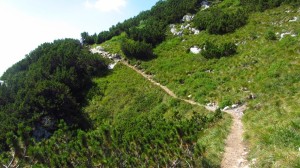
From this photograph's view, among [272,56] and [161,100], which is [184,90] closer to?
[161,100]

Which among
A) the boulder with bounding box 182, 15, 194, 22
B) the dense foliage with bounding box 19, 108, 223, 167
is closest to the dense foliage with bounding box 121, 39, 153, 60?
the boulder with bounding box 182, 15, 194, 22

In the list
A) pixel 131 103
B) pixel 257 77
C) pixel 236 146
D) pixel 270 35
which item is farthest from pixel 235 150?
pixel 270 35

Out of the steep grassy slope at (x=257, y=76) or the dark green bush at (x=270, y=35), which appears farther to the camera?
the dark green bush at (x=270, y=35)

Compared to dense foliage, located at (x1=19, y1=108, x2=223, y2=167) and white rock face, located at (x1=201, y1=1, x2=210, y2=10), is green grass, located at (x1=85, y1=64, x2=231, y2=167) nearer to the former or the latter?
dense foliage, located at (x1=19, y1=108, x2=223, y2=167)

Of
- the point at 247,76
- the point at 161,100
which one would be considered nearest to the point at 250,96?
the point at 247,76

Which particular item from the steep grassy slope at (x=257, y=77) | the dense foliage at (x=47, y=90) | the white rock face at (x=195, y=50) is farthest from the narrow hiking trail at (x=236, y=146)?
the white rock face at (x=195, y=50)

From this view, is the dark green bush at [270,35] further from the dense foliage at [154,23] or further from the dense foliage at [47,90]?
the dense foliage at [47,90]

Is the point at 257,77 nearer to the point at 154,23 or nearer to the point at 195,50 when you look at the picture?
the point at 195,50
